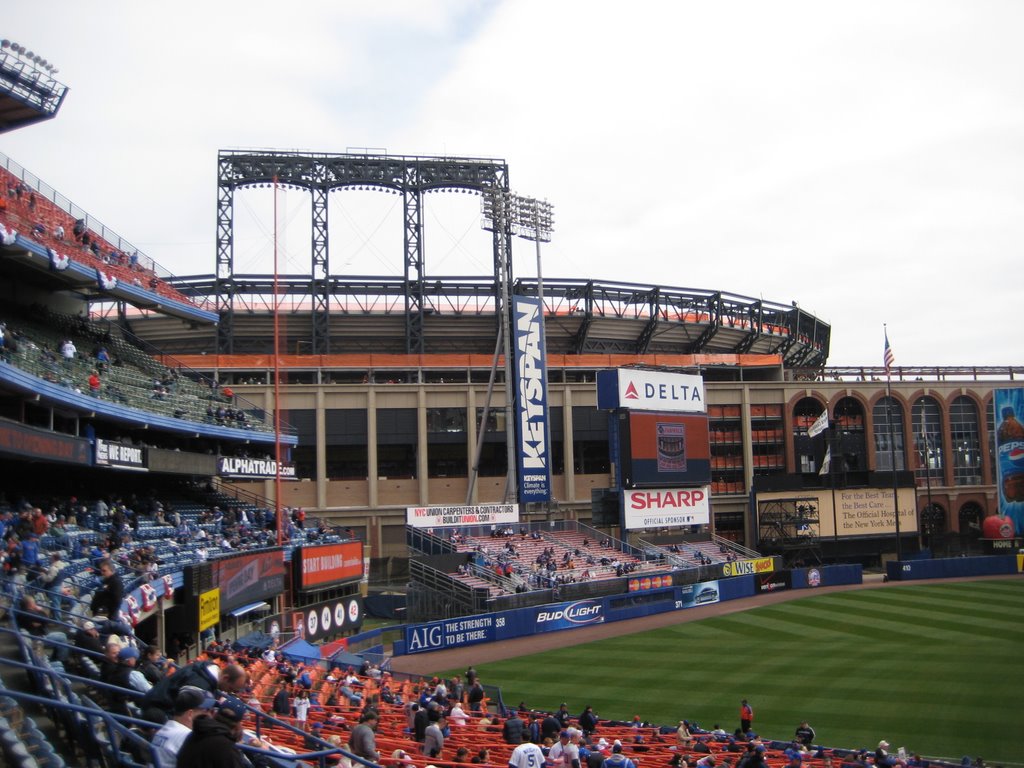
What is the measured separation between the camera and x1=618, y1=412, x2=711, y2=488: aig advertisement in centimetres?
4950

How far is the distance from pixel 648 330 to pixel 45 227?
4822 centimetres

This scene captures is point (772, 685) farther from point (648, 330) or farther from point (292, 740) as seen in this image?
point (648, 330)

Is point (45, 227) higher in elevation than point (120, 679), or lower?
higher

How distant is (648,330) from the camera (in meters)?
70.9

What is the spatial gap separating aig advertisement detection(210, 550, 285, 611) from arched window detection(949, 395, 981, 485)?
5670cm

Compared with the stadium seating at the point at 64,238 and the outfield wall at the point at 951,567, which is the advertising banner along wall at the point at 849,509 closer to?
the outfield wall at the point at 951,567

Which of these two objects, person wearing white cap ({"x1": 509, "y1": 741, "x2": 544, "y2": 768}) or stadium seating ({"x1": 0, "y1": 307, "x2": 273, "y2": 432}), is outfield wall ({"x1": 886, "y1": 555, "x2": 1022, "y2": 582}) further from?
person wearing white cap ({"x1": 509, "y1": 741, "x2": 544, "y2": 768})

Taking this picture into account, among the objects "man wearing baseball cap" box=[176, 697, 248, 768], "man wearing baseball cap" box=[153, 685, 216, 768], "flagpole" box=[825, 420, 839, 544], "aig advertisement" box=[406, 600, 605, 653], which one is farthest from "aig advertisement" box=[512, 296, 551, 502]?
"man wearing baseball cap" box=[176, 697, 248, 768]

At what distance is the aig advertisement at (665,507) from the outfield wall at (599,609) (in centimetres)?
452

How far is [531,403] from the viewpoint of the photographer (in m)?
49.2

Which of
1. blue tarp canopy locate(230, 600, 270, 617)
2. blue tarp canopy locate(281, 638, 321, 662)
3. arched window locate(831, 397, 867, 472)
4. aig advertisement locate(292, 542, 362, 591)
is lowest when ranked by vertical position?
blue tarp canopy locate(281, 638, 321, 662)

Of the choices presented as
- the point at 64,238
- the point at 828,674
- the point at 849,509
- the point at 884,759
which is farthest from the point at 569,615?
the point at 849,509

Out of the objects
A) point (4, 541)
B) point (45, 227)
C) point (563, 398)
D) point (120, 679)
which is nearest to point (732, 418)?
point (563, 398)

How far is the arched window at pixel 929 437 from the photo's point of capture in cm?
7038
